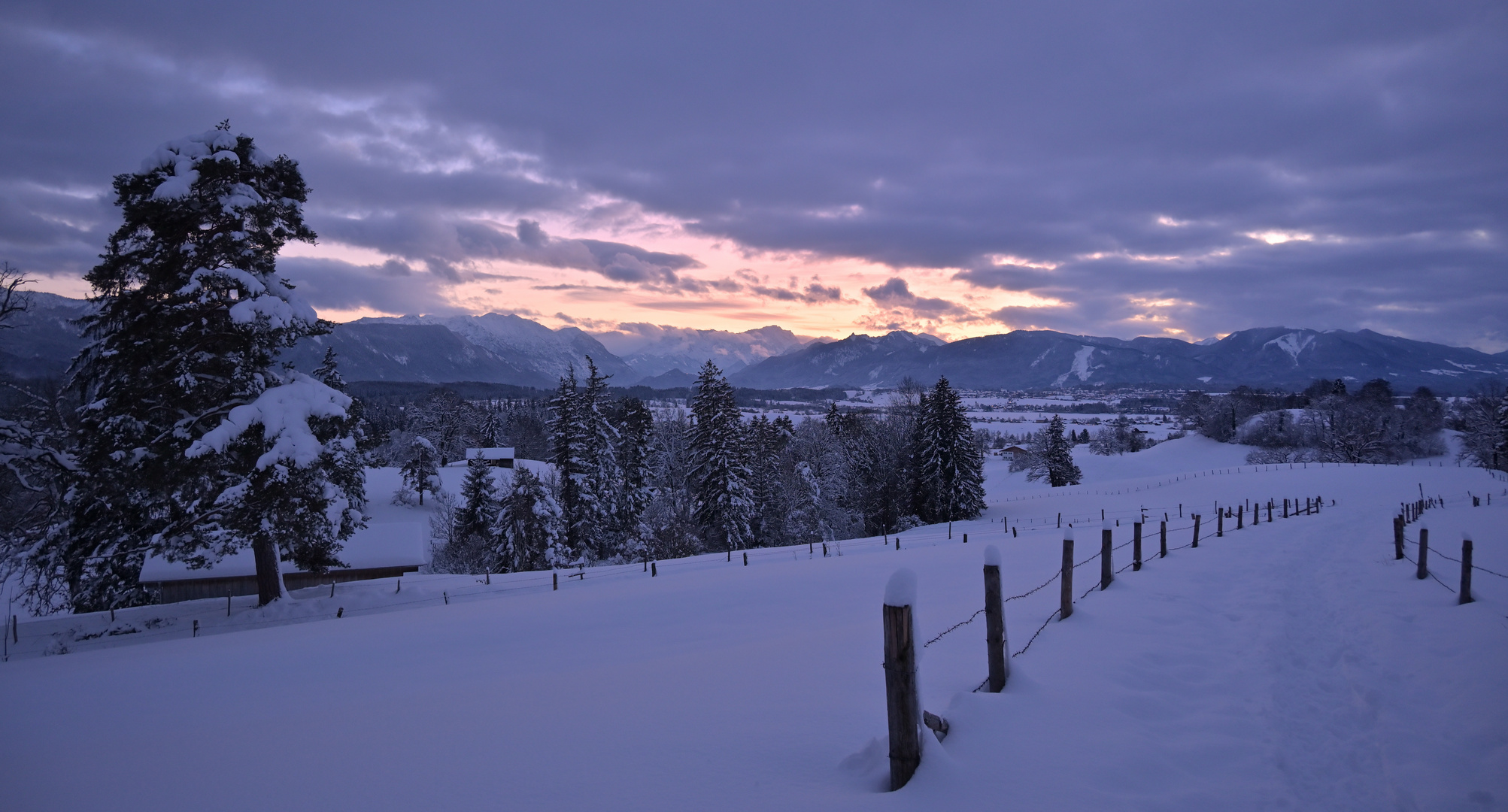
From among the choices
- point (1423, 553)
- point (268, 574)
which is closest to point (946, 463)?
point (1423, 553)

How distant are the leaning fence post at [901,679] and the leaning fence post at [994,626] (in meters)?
1.87

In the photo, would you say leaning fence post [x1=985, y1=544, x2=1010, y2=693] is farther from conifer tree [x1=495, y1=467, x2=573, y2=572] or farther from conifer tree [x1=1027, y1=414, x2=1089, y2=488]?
conifer tree [x1=1027, y1=414, x2=1089, y2=488]

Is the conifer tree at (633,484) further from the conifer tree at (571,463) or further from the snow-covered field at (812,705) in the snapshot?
the snow-covered field at (812,705)

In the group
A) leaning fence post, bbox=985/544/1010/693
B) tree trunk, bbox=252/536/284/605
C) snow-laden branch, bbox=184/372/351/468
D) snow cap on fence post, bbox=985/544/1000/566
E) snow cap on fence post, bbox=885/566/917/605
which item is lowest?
tree trunk, bbox=252/536/284/605

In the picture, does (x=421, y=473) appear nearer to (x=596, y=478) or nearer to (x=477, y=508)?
(x=477, y=508)

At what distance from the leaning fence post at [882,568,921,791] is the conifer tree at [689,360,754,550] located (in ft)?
113

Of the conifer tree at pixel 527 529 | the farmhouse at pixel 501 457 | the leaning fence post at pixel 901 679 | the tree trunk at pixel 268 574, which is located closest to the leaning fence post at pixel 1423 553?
the leaning fence post at pixel 901 679

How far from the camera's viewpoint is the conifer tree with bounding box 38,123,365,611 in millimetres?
14984

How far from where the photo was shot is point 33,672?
11.5 metres

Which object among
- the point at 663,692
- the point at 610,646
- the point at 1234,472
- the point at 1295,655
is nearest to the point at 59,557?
the point at 610,646

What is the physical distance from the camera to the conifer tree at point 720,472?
38.6m

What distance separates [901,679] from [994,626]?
2212 mm

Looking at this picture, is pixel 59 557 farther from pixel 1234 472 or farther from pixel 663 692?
pixel 1234 472

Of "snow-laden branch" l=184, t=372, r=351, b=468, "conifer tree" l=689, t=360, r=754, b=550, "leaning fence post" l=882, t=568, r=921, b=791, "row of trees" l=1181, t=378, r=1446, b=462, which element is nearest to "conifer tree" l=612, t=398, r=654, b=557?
"conifer tree" l=689, t=360, r=754, b=550
